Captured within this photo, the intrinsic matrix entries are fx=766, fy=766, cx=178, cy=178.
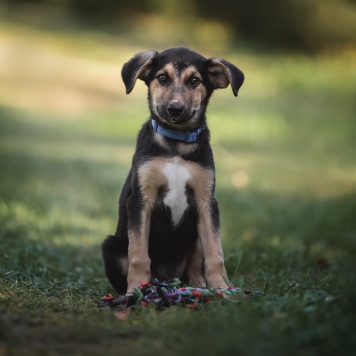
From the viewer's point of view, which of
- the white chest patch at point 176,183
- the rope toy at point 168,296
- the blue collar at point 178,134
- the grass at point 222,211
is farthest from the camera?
the blue collar at point 178,134

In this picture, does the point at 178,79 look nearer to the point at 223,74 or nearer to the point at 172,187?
the point at 223,74

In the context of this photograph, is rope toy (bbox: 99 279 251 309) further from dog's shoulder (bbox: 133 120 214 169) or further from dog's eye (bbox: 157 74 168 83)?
dog's eye (bbox: 157 74 168 83)

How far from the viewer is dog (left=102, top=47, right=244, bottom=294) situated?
5.60 metres

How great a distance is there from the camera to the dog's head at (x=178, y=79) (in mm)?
5762

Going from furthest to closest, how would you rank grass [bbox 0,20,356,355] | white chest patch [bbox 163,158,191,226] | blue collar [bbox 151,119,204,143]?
blue collar [bbox 151,119,204,143] < white chest patch [bbox 163,158,191,226] < grass [bbox 0,20,356,355]

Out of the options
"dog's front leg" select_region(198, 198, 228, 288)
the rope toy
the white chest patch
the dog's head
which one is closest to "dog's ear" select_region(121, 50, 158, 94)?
the dog's head

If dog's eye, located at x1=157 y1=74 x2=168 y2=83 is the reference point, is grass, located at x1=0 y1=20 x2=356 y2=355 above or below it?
below

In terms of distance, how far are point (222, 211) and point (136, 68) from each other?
478 cm

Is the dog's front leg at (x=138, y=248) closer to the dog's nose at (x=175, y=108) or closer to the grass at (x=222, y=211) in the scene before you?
the grass at (x=222, y=211)

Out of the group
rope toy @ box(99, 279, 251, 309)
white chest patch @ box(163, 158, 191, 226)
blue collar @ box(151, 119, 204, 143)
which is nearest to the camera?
rope toy @ box(99, 279, 251, 309)

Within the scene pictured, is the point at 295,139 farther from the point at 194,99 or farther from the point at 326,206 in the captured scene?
A: the point at 194,99

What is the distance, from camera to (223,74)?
616cm

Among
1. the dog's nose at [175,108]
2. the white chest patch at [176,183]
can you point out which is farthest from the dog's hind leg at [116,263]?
the dog's nose at [175,108]

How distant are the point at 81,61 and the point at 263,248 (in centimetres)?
2478
